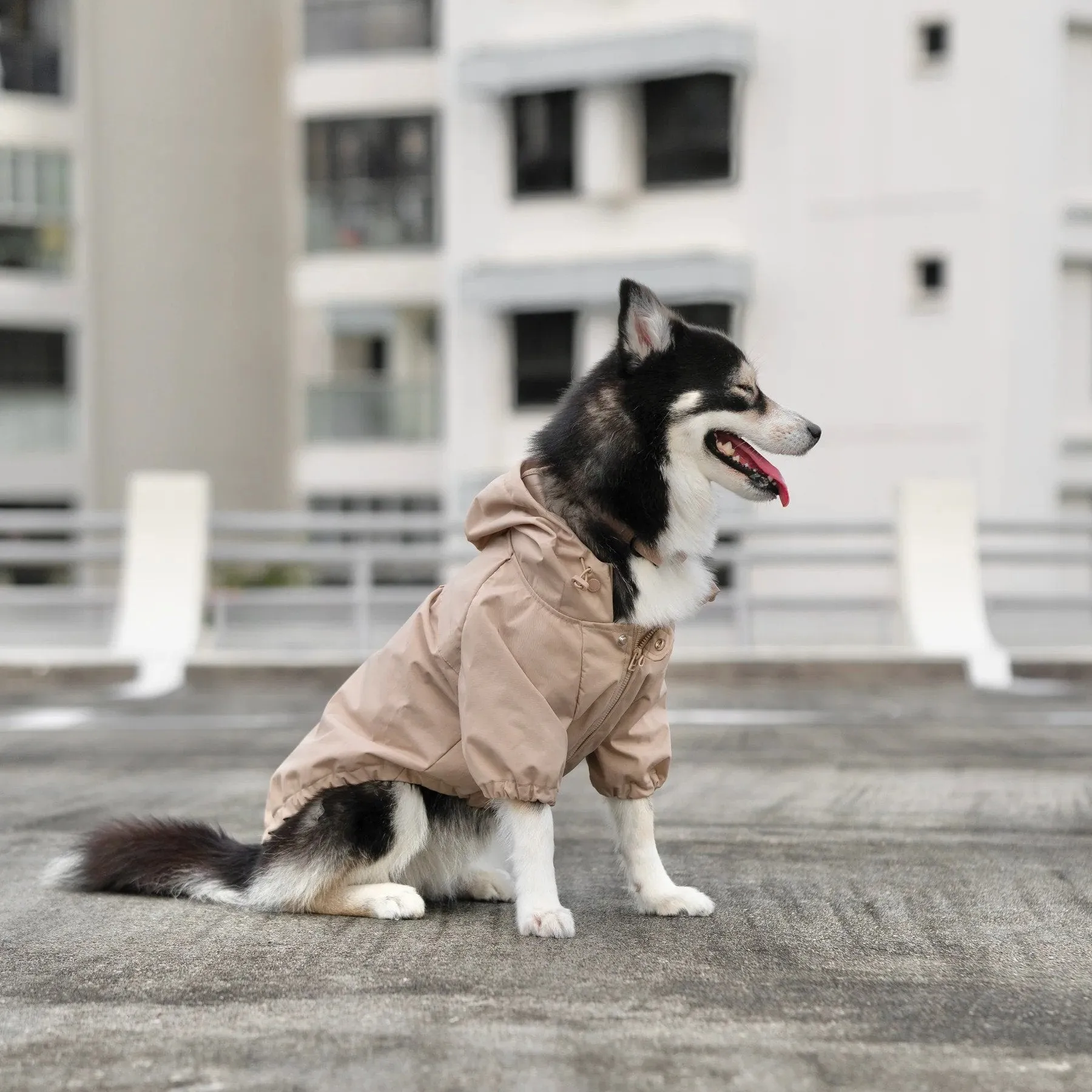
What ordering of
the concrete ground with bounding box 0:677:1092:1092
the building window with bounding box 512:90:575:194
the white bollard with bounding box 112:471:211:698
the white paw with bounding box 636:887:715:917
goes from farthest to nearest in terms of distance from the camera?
the building window with bounding box 512:90:575:194 < the white bollard with bounding box 112:471:211:698 < the white paw with bounding box 636:887:715:917 < the concrete ground with bounding box 0:677:1092:1092

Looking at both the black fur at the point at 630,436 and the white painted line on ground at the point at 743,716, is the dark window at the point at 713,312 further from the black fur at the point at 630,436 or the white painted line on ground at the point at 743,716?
the black fur at the point at 630,436

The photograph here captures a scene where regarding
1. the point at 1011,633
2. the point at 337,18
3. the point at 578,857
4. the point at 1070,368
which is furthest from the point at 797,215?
the point at 578,857

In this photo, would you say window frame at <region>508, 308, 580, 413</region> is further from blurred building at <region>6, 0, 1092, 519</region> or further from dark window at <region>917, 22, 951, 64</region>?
dark window at <region>917, 22, 951, 64</region>

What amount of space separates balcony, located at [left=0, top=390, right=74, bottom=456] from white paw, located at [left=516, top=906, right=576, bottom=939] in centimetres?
2871

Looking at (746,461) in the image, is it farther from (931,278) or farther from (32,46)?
(32,46)

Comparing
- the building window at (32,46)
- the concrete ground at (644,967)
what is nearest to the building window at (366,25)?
the building window at (32,46)

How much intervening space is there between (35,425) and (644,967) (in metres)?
29.4

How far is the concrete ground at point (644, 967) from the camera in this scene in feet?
10.4

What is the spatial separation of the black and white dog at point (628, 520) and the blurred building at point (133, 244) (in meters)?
28.2

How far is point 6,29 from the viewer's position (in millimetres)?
31234

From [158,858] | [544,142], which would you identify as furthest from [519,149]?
[158,858]

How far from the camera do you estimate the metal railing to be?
13.5 metres

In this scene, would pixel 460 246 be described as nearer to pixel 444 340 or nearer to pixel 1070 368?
pixel 444 340

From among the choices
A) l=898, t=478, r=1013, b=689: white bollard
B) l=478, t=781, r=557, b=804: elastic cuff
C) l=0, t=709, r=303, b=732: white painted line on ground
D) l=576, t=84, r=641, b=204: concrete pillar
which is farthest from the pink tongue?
l=576, t=84, r=641, b=204: concrete pillar
